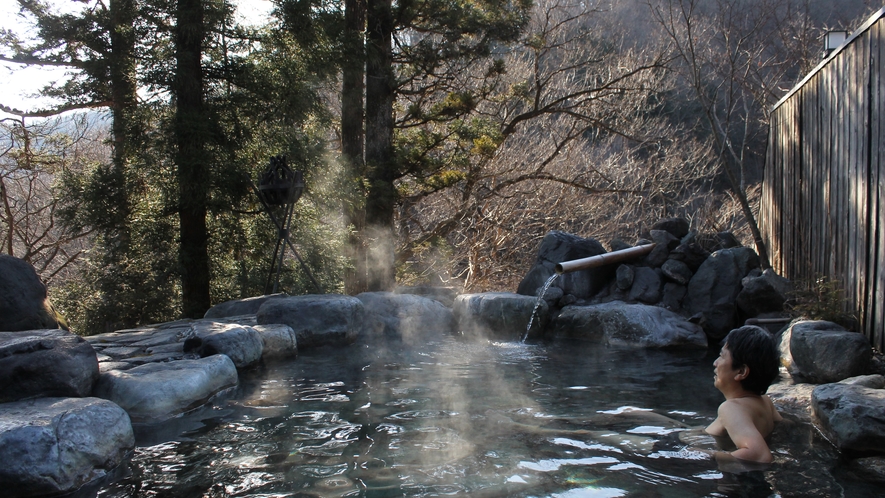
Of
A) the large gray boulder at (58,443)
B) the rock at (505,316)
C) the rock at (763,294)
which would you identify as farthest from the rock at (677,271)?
the large gray boulder at (58,443)

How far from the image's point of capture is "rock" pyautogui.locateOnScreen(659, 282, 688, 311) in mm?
7891

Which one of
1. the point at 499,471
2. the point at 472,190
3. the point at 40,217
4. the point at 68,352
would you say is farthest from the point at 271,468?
the point at 40,217

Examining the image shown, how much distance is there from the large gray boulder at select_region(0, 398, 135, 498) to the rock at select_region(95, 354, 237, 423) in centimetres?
50

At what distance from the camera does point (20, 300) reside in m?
5.00

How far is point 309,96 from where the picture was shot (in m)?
9.00

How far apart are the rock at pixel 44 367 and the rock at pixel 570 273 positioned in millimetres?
5849

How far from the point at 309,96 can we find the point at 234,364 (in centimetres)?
485

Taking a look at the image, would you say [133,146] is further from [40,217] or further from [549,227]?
[549,227]

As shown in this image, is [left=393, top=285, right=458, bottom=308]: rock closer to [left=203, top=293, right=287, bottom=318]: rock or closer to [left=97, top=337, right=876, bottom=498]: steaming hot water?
[left=203, top=293, right=287, bottom=318]: rock

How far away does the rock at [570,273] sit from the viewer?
335 inches

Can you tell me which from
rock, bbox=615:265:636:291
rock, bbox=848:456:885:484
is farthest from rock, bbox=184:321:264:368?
rock, bbox=615:265:636:291

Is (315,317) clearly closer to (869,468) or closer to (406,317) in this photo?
(406,317)

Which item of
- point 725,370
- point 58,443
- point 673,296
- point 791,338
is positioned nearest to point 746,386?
point 725,370

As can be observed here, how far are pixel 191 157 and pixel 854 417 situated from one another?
739 cm
